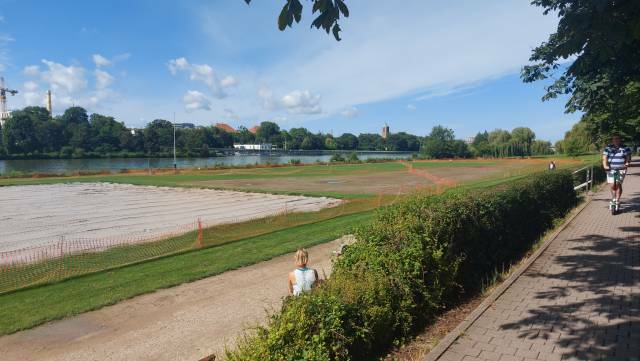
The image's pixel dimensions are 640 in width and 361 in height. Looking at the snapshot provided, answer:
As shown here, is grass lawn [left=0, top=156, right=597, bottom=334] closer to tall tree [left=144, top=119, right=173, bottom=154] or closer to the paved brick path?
the paved brick path

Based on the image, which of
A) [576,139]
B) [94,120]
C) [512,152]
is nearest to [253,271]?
[576,139]

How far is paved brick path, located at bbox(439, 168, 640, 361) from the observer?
4.79 metres

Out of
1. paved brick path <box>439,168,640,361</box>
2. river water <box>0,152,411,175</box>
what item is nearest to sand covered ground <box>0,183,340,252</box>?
paved brick path <box>439,168,640,361</box>

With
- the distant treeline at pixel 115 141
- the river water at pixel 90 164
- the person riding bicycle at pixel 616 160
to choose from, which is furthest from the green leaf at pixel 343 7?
the distant treeline at pixel 115 141

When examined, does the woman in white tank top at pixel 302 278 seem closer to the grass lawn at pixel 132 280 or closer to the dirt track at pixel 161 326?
the dirt track at pixel 161 326

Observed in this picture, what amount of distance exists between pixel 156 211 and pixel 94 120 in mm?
158087

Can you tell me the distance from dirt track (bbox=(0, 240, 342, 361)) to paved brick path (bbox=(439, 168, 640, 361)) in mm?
2723

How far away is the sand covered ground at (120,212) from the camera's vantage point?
18.5m

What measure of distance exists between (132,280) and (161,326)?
10.8ft

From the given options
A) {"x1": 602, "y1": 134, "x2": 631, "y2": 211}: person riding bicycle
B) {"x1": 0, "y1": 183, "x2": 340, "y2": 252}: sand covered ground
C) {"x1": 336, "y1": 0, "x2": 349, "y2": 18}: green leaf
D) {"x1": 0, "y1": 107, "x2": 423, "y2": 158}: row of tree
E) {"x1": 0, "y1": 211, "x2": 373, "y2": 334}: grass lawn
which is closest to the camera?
{"x1": 336, "y1": 0, "x2": 349, "y2": 18}: green leaf

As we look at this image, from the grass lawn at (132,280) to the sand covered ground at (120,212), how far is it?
5.85 metres

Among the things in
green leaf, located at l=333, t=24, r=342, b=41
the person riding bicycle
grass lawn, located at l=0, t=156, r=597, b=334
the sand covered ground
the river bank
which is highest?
green leaf, located at l=333, t=24, r=342, b=41

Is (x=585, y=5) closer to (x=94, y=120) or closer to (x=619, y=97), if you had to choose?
(x=619, y=97)

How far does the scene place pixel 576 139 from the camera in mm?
83938
